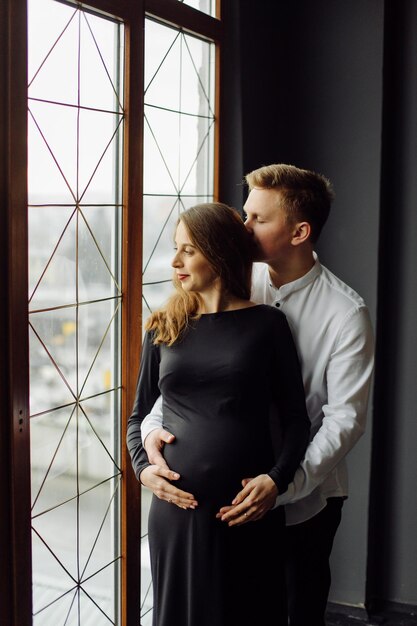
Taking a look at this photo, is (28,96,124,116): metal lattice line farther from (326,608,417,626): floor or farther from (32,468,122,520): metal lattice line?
(326,608,417,626): floor

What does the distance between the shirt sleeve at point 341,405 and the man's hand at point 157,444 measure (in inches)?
11.7

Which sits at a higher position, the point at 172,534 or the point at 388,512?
the point at 172,534

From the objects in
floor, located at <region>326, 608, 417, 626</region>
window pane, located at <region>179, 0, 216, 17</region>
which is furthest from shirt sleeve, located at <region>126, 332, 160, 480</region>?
floor, located at <region>326, 608, 417, 626</region>

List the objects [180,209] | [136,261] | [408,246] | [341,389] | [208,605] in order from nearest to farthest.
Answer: [208,605]
[341,389]
[136,261]
[180,209]
[408,246]

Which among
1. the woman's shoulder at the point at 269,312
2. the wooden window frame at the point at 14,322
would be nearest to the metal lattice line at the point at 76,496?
the wooden window frame at the point at 14,322

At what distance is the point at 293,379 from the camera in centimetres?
191

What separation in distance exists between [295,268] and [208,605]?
2.74 feet

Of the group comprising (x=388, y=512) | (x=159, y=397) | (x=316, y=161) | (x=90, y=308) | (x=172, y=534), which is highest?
(x=316, y=161)

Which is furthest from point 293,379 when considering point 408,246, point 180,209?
point 408,246

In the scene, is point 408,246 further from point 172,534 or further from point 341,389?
point 172,534

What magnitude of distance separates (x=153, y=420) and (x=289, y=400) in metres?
0.35

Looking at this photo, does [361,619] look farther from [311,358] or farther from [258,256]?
[258,256]

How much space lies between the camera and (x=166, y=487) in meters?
1.85

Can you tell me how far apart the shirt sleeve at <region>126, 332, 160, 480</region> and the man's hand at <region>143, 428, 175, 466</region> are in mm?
27
